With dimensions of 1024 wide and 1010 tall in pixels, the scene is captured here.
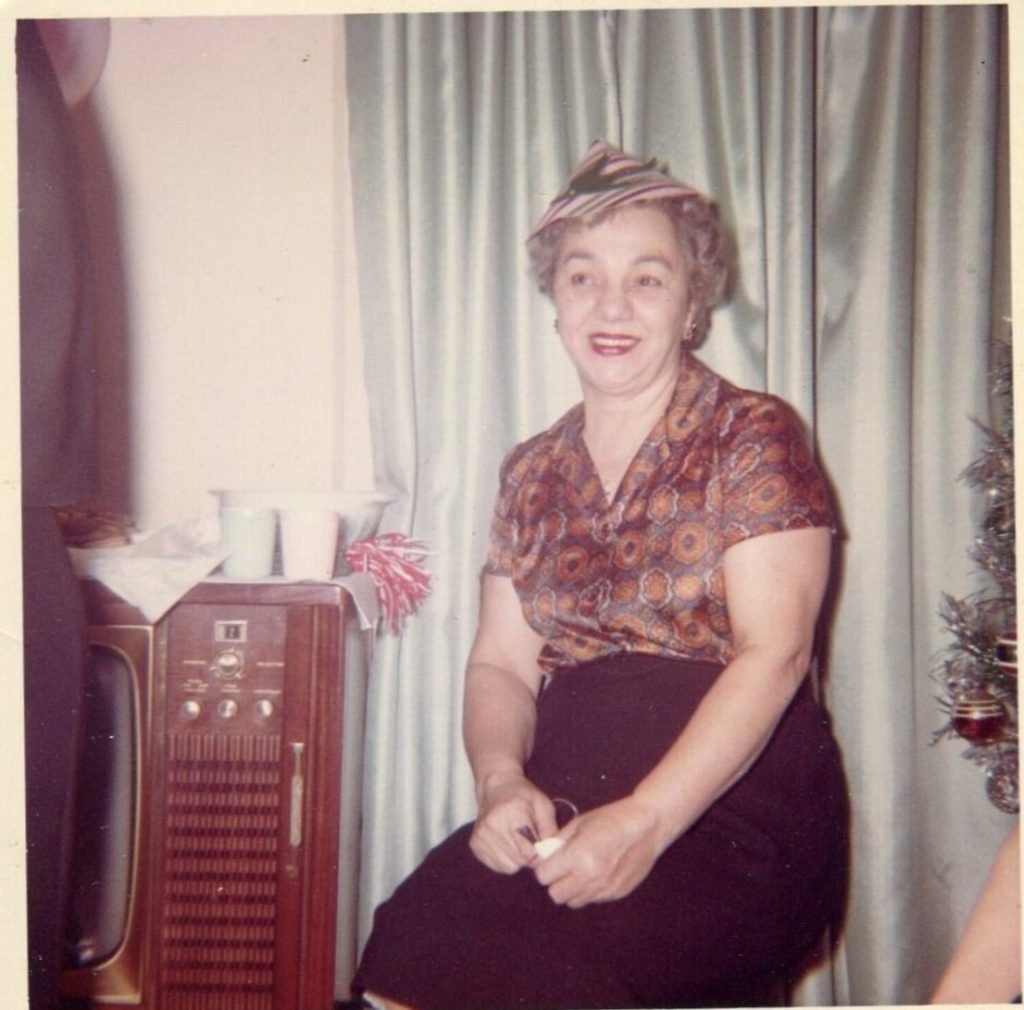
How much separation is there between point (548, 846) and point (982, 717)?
537 millimetres

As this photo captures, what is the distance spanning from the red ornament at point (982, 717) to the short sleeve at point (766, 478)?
31cm

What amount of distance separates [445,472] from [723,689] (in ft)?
1.64

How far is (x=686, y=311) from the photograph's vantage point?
103cm

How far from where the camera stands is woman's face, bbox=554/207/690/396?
3.25 feet

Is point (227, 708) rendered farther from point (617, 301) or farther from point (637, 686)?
point (617, 301)

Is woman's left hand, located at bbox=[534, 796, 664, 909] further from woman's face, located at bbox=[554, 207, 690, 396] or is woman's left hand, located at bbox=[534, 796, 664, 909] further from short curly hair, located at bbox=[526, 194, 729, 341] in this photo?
short curly hair, located at bbox=[526, 194, 729, 341]

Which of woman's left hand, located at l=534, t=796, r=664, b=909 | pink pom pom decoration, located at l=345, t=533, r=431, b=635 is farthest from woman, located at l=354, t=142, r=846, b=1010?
pink pom pom decoration, located at l=345, t=533, r=431, b=635

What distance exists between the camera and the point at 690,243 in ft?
3.37

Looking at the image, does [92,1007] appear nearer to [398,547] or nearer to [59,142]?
[398,547]

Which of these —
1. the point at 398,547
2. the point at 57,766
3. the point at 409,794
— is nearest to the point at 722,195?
the point at 398,547

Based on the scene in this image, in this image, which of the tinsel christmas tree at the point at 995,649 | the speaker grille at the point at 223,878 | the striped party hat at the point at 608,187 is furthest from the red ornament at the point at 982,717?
the speaker grille at the point at 223,878

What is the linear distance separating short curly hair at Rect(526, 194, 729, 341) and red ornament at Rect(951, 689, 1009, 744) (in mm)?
539

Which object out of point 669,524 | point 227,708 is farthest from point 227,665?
point 669,524

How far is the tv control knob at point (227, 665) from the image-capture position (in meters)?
0.93
